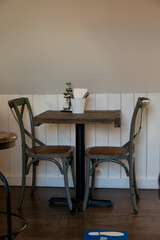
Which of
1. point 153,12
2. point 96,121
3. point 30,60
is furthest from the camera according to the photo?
point 30,60

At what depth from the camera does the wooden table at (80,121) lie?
306cm

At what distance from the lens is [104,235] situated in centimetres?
271

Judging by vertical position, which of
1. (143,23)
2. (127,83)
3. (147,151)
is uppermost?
(143,23)

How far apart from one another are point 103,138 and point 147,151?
0.44 meters

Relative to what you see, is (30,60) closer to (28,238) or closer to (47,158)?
(47,158)

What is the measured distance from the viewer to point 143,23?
11.1ft

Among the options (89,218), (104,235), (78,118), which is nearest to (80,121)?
(78,118)

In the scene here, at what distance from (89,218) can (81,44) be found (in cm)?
149

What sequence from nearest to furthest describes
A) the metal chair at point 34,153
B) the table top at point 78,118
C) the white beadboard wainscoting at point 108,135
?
the table top at point 78,118
the metal chair at point 34,153
the white beadboard wainscoting at point 108,135

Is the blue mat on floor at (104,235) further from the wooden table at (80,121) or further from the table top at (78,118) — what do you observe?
the table top at (78,118)

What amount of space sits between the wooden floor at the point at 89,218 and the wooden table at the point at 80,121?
0.18 meters

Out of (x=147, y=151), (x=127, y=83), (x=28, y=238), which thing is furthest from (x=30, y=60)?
(x=28, y=238)

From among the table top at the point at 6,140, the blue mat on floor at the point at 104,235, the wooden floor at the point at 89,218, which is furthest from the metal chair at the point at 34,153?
the table top at the point at 6,140

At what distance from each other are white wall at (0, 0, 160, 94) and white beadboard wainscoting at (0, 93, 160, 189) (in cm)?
11
